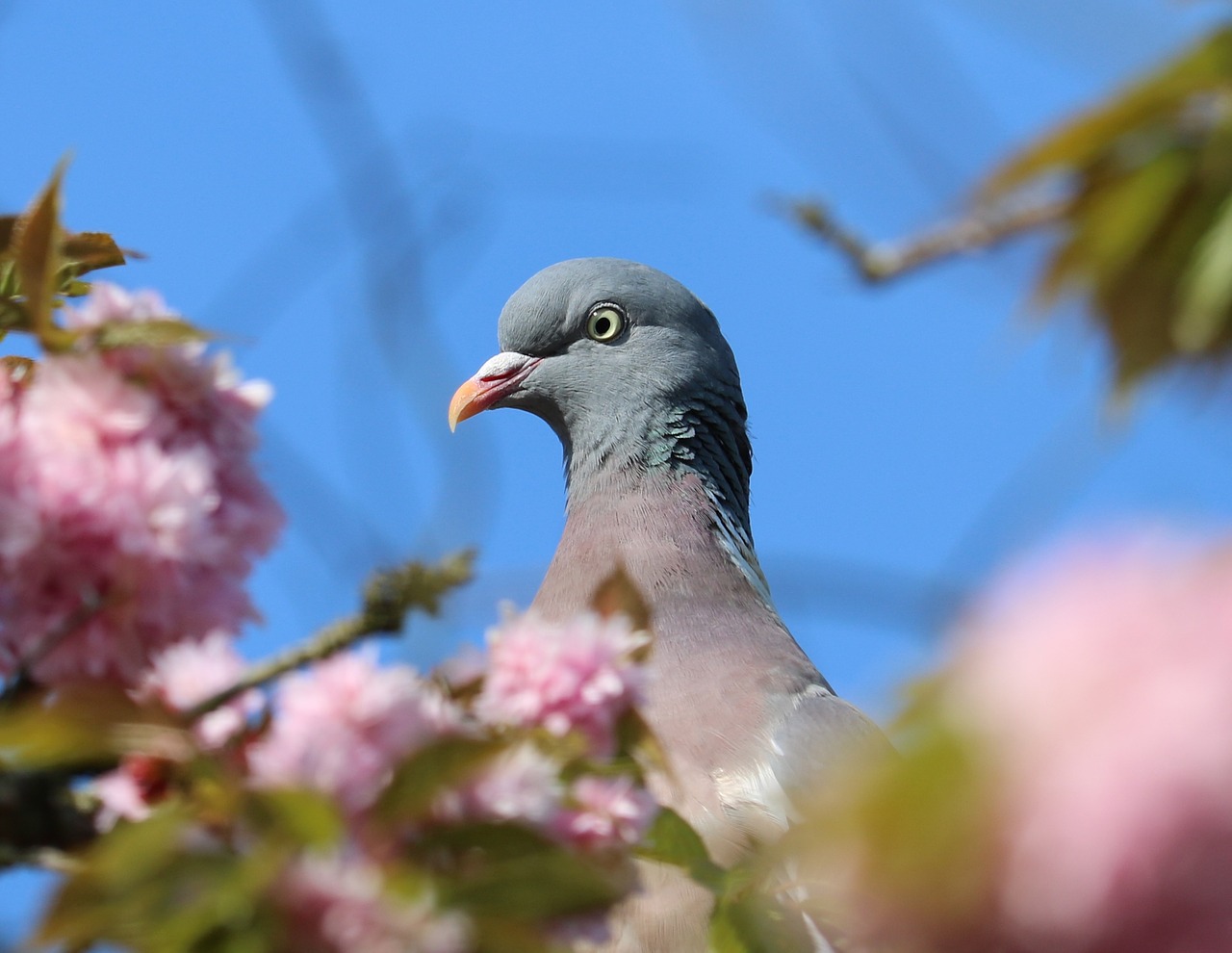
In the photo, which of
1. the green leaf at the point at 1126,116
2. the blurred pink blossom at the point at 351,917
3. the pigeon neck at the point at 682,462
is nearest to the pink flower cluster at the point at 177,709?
the blurred pink blossom at the point at 351,917

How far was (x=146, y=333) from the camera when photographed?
1591 millimetres

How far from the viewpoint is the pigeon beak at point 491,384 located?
5.02 meters

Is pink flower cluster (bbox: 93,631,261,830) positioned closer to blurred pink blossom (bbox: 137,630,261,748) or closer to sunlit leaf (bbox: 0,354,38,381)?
blurred pink blossom (bbox: 137,630,261,748)

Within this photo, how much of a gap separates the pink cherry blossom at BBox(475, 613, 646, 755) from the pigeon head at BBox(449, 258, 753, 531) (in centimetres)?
320

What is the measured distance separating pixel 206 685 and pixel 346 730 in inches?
7.6

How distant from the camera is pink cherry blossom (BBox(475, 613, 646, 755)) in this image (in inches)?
61.9

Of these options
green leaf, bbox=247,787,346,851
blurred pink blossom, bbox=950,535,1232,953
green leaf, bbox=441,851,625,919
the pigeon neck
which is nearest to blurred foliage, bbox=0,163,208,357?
green leaf, bbox=247,787,346,851

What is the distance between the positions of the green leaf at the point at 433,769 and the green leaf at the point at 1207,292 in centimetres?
78

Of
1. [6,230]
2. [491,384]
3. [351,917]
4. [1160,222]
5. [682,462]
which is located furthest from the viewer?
[491,384]

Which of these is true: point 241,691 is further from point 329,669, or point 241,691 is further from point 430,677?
point 430,677

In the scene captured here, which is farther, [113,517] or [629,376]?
[629,376]

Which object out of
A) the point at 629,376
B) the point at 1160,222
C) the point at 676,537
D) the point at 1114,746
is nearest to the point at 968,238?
the point at 1160,222

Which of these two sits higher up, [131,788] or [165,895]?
[131,788]

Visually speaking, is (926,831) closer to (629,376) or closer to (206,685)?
(206,685)
